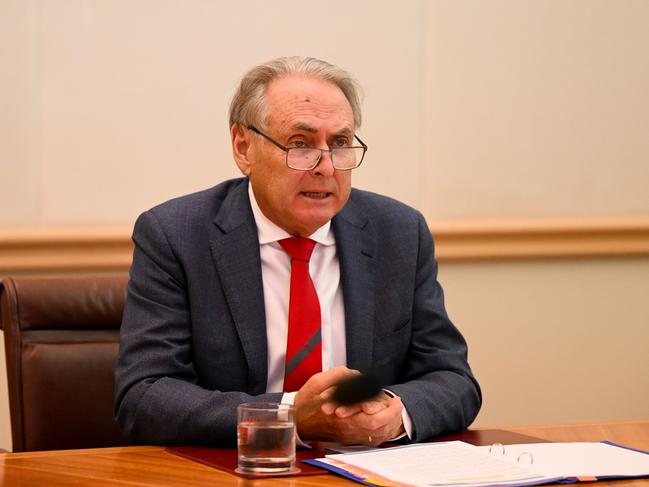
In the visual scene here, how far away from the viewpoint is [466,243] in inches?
140

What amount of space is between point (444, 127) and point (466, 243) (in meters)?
0.42

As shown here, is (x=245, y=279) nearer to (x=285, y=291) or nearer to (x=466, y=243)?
(x=285, y=291)

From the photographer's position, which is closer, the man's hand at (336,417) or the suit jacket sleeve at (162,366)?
the man's hand at (336,417)

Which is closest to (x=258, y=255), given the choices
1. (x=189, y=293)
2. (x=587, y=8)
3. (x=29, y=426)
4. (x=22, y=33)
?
(x=189, y=293)

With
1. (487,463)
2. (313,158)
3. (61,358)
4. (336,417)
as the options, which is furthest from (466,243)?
(487,463)

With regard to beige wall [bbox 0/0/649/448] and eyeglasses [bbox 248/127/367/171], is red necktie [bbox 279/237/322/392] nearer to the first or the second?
eyeglasses [bbox 248/127/367/171]

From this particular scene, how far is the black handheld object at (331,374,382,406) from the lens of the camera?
1486 millimetres

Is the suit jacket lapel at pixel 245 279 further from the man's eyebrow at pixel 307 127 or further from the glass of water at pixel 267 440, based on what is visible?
the glass of water at pixel 267 440

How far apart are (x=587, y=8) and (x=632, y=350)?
1.29 metres

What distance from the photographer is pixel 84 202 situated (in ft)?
10.8

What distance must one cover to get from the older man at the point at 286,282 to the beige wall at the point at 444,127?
0.93 meters

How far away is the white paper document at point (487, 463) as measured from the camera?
1.55 meters

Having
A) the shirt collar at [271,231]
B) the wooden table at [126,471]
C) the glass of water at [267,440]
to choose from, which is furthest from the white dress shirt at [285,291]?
the glass of water at [267,440]

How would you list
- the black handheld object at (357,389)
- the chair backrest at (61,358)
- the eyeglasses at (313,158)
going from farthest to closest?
the chair backrest at (61,358) → the eyeglasses at (313,158) → the black handheld object at (357,389)
